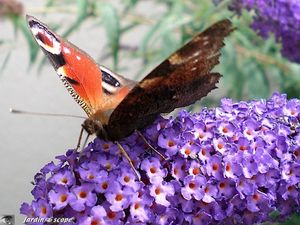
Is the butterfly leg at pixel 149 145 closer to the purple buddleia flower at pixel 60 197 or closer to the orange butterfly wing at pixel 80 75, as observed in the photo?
the orange butterfly wing at pixel 80 75

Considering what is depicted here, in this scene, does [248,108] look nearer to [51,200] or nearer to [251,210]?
[251,210]

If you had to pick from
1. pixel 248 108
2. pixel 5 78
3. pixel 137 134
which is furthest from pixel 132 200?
pixel 5 78

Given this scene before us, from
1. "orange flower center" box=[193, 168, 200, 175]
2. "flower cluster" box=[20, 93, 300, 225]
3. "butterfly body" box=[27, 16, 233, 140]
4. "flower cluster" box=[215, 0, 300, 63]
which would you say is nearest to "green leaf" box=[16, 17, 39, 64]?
"flower cluster" box=[215, 0, 300, 63]

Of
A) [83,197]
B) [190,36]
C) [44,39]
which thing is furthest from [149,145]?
[190,36]

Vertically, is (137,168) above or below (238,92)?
above

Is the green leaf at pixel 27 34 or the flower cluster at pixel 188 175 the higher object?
the green leaf at pixel 27 34

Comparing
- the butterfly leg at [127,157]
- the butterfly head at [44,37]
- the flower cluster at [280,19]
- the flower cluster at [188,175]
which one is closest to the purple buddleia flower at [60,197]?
the flower cluster at [188,175]

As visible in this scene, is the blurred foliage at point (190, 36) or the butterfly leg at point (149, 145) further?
the blurred foliage at point (190, 36)
